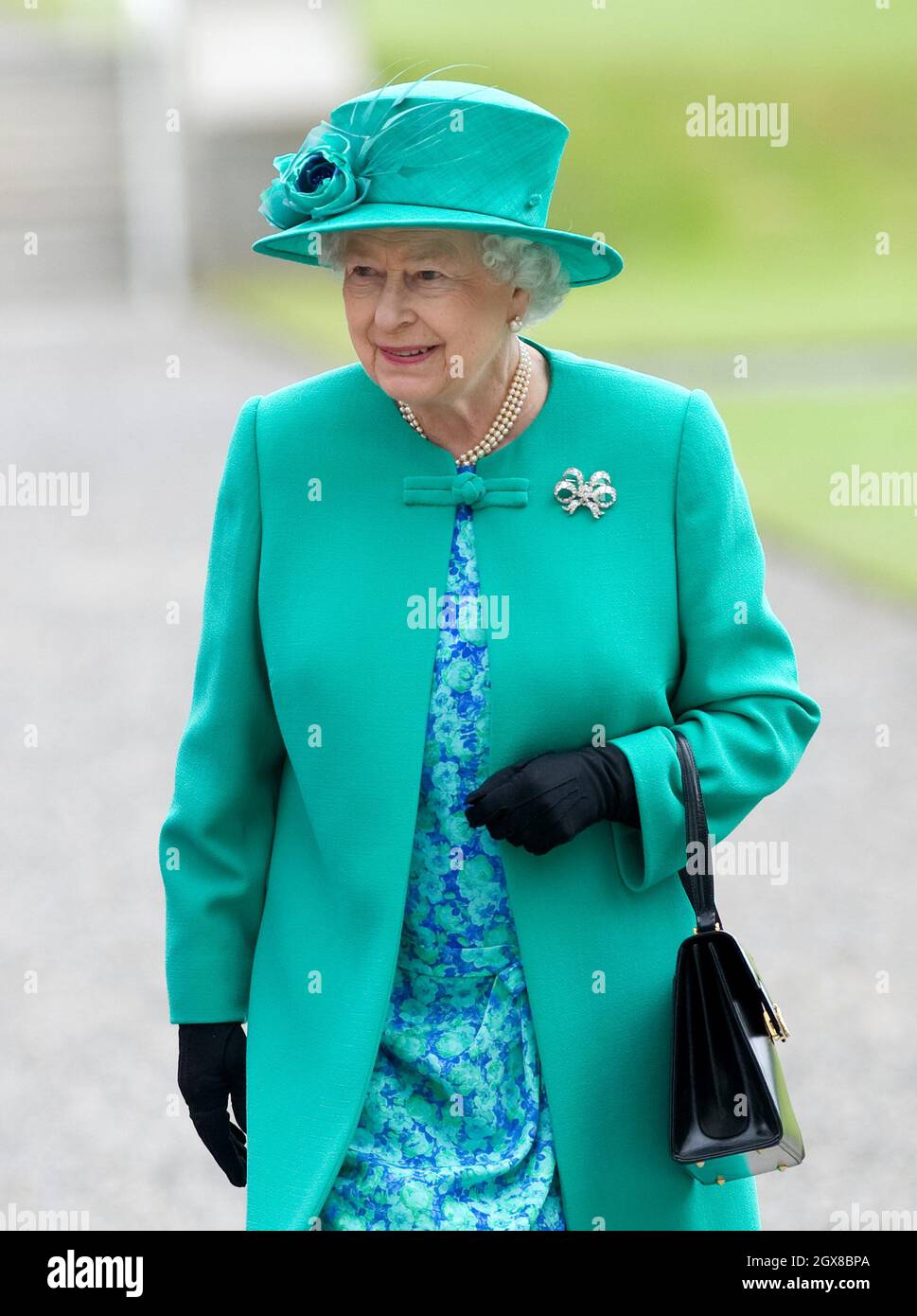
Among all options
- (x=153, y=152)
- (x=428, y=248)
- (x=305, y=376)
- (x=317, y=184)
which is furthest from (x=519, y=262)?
(x=153, y=152)

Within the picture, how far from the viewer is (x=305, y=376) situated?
16047mm

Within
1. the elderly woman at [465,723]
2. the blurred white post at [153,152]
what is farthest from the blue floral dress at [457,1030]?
the blurred white post at [153,152]

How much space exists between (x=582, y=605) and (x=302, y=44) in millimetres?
25451

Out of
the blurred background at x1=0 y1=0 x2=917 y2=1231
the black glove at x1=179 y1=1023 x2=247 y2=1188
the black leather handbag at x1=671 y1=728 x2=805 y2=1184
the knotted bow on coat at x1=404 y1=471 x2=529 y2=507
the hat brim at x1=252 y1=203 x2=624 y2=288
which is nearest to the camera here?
the hat brim at x1=252 y1=203 x2=624 y2=288

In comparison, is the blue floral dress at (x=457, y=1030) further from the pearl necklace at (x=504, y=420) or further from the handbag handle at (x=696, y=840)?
the handbag handle at (x=696, y=840)

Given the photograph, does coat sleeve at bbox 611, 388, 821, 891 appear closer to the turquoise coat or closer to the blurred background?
the turquoise coat

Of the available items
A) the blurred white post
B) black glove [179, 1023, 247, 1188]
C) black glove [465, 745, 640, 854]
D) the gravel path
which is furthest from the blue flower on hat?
the blurred white post

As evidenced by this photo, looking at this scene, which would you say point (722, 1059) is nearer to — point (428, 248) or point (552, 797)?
point (552, 797)

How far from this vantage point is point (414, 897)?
2463 mm

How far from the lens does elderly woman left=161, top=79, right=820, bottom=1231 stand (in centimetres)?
238

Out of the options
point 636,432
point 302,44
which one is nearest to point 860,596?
point 636,432

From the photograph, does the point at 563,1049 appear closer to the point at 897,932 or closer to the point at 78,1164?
the point at 78,1164

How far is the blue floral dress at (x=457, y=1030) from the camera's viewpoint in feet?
7.96

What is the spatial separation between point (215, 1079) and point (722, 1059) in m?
0.69
